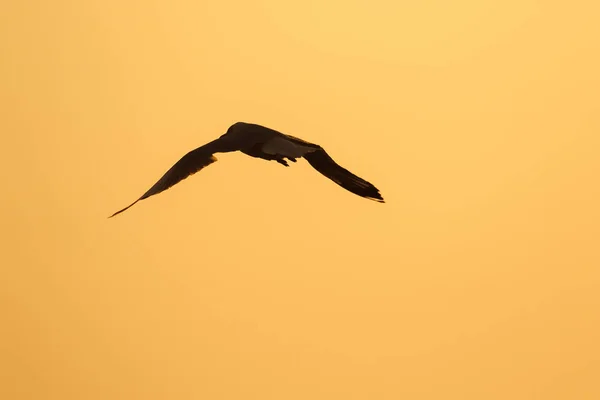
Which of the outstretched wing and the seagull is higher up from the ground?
the outstretched wing

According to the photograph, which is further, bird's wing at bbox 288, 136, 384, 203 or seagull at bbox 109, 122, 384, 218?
bird's wing at bbox 288, 136, 384, 203

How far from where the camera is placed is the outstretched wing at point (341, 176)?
1.68 meters

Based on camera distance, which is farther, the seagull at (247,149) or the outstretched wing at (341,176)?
the outstretched wing at (341,176)

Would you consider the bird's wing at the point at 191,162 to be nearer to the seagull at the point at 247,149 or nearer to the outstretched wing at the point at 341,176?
the seagull at the point at 247,149

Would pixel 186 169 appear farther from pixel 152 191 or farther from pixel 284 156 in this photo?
pixel 284 156

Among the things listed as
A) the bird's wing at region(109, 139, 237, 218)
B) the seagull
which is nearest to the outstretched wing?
the seagull

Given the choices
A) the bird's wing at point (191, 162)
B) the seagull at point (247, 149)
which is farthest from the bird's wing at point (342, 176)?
the bird's wing at point (191, 162)

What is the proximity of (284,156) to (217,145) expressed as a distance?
0.62 ft

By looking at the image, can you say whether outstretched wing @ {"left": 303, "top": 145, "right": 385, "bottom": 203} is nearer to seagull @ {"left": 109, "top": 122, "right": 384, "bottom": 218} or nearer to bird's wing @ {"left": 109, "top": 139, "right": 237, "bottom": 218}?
seagull @ {"left": 109, "top": 122, "right": 384, "bottom": 218}

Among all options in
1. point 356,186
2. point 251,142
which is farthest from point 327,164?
point 251,142

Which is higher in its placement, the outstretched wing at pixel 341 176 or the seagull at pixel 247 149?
the outstretched wing at pixel 341 176

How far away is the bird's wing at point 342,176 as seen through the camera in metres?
1.67

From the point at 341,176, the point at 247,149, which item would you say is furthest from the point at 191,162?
the point at 341,176

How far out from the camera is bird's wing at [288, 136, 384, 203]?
5.49ft
